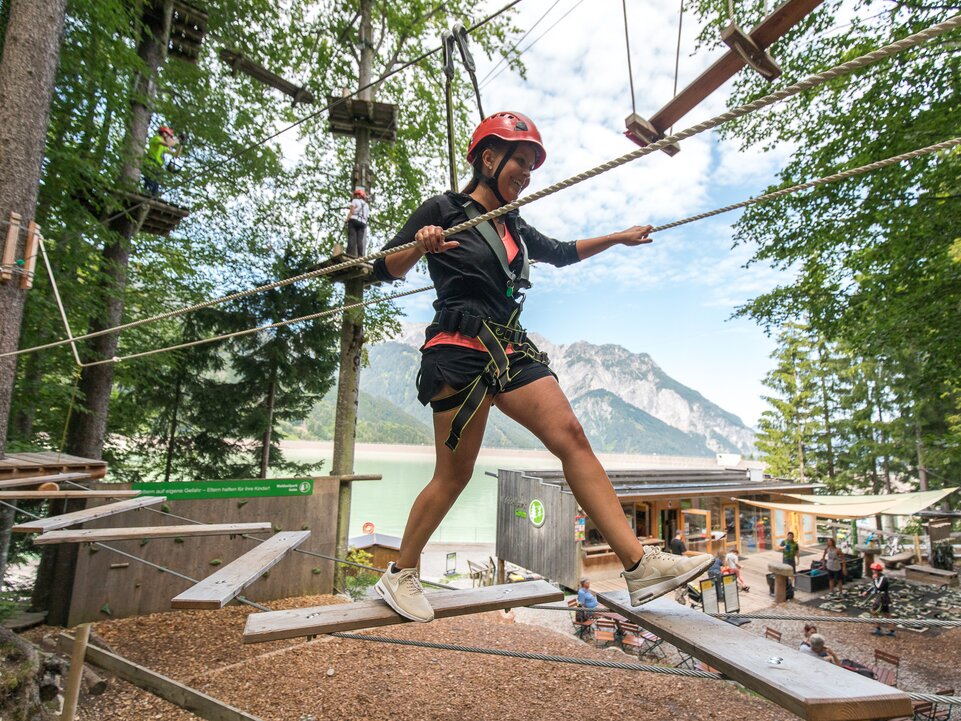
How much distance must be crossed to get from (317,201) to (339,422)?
6.76m

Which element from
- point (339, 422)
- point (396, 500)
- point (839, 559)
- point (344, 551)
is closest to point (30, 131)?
point (339, 422)

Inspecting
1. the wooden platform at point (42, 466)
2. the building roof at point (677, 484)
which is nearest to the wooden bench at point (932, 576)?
the building roof at point (677, 484)

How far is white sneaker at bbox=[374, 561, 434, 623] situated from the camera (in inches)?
89.2

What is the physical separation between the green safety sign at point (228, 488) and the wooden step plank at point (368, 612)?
556 centimetres

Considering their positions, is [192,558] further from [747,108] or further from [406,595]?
[747,108]

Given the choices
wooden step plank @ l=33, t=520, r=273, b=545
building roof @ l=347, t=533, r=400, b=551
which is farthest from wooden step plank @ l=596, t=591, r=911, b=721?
Result: building roof @ l=347, t=533, r=400, b=551

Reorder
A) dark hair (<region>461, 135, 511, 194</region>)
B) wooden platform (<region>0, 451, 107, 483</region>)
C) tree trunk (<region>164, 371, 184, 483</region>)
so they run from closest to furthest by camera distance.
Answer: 1. dark hair (<region>461, 135, 511, 194</region>)
2. wooden platform (<region>0, 451, 107, 483</region>)
3. tree trunk (<region>164, 371, 184, 483</region>)

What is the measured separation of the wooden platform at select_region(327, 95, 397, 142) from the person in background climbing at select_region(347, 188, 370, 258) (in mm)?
1543

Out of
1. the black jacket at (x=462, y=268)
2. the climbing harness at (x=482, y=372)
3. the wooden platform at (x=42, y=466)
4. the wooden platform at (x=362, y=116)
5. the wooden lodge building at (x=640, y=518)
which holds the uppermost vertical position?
the wooden platform at (x=362, y=116)

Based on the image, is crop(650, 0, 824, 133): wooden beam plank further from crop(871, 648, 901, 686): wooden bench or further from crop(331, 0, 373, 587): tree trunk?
crop(871, 648, 901, 686): wooden bench

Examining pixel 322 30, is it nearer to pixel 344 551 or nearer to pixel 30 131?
pixel 30 131

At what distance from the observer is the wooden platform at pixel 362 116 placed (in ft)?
31.4

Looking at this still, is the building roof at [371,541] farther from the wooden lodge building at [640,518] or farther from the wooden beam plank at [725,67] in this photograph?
the wooden beam plank at [725,67]

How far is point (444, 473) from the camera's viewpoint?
222cm
